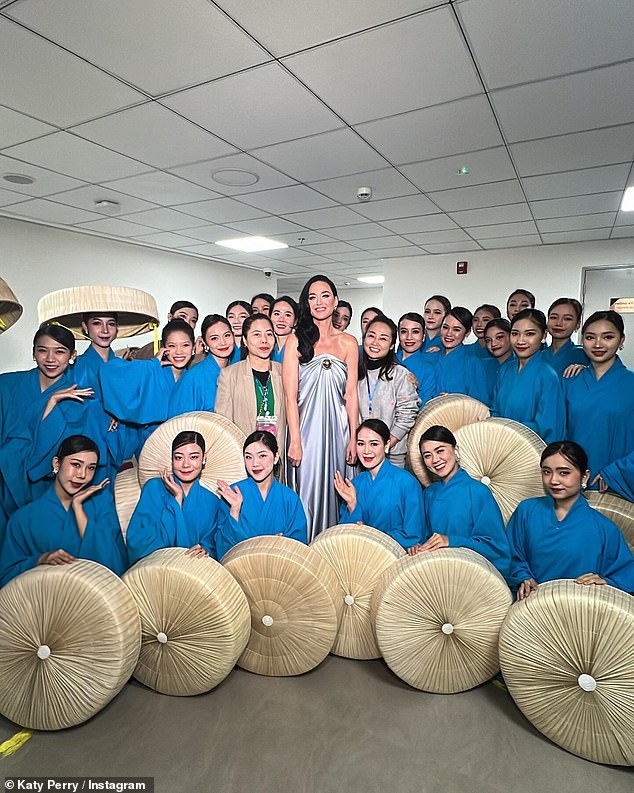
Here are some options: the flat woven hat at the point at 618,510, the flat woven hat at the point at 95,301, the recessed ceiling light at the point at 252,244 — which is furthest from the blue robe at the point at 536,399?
the recessed ceiling light at the point at 252,244

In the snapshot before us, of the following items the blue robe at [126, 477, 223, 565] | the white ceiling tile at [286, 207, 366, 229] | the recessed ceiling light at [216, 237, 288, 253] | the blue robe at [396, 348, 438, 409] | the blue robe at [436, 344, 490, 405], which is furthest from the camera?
the recessed ceiling light at [216, 237, 288, 253]

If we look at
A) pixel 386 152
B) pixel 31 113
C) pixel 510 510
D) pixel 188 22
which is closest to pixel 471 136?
pixel 386 152

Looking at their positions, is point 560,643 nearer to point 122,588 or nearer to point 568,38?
point 122,588

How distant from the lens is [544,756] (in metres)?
1.91

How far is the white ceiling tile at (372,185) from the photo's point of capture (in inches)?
166

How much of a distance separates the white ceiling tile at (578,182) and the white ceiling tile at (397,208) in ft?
3.00

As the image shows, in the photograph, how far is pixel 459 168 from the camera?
403 centimetres

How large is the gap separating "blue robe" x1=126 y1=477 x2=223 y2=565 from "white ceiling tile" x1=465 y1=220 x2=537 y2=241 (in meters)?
4.83

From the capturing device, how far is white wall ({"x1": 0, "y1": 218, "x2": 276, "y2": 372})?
20.2 ft

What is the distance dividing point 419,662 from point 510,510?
903 mm

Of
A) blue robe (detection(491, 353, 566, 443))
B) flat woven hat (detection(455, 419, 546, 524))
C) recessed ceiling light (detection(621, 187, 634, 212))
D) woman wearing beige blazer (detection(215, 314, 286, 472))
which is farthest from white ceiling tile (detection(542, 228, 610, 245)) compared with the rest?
woman wearing beige blazer (detection(215, 314, 286, 472))

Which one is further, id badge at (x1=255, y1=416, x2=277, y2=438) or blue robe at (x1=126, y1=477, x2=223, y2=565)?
id badge at (x1=255, y1=416, x2=277, y2=438)

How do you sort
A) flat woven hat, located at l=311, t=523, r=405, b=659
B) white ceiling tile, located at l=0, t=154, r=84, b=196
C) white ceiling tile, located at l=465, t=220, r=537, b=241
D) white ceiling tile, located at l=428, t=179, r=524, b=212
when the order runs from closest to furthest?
flat woven hat, located at l=311, t=523, r=405, b=659 → white ceiling tile, located at l=0, t=154, r=84, b=196 → white ceiling tile, located at l=428, t=179, r=524, b=212 → white ceiling tile, located at l=465, t=220, r=537, b=241

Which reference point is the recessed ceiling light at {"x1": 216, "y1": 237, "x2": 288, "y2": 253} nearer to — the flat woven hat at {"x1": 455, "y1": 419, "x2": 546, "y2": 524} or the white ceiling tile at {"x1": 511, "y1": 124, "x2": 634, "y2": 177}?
the white ceiling tile at {"x1": 511, "y1": 124, "x2": 634, "y2": 177}
